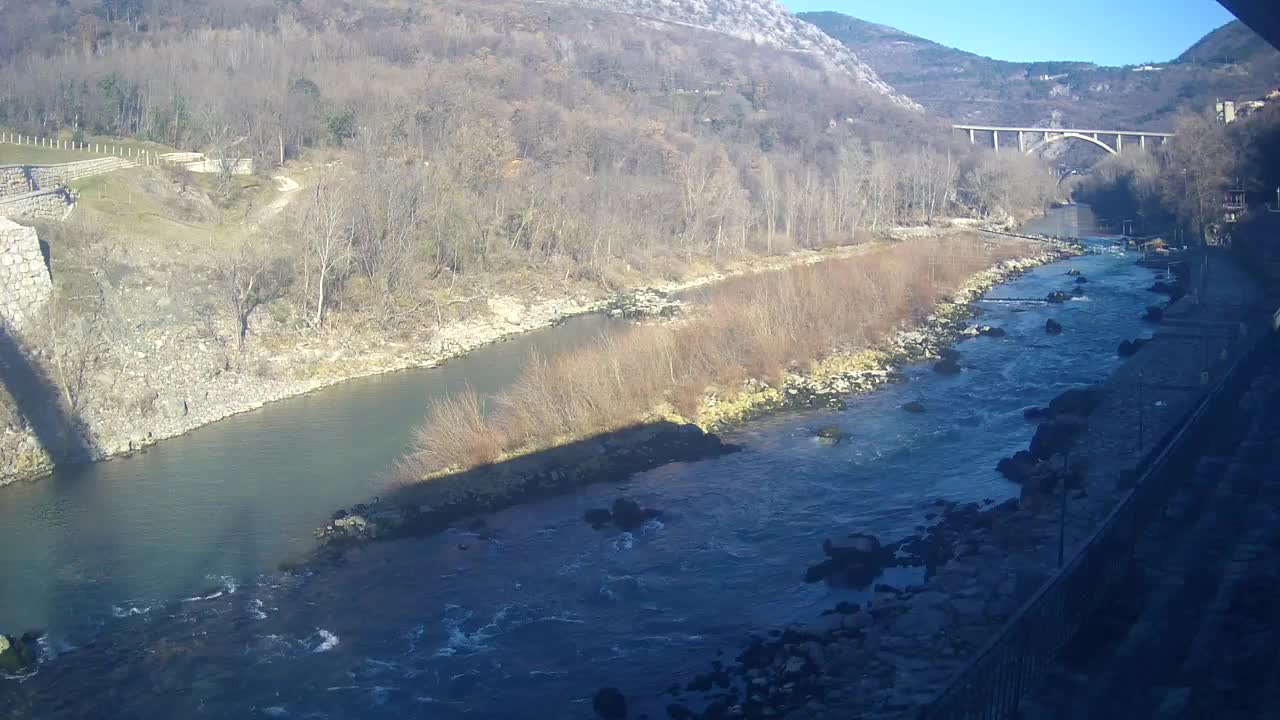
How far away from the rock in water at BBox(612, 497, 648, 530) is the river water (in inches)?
8.4

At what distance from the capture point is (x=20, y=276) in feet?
50.2

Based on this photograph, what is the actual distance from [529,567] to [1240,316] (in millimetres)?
14027

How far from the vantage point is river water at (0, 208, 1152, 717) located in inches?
285

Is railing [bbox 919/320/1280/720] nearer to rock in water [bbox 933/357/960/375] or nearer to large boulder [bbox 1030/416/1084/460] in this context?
large boulder [bbox 1030/416/1084/460]

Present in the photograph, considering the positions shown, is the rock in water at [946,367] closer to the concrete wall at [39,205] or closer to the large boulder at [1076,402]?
the large boulder at [1076,402]

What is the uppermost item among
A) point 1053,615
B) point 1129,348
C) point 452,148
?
point 452,148

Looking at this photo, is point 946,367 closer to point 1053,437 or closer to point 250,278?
point 1053,437

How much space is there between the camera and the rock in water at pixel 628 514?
33.0ft

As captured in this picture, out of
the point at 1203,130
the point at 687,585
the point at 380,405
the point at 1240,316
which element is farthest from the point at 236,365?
the point at 1203,130

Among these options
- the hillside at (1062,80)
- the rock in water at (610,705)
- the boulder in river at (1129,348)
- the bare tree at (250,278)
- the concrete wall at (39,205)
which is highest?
the hillside at (1062,80)

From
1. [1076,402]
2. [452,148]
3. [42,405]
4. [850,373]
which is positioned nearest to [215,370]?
[42,405]

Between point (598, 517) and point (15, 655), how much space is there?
516 centimetres

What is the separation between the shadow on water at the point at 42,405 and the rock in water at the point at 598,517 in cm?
721

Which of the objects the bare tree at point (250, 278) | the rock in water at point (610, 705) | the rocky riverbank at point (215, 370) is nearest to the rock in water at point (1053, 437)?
the rock in water at point (610, 705)
